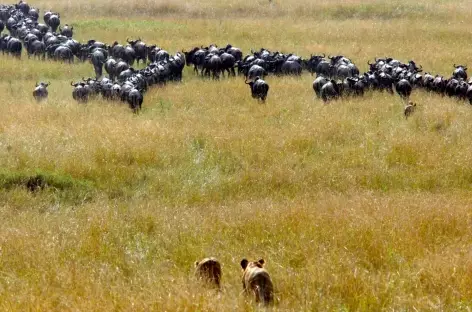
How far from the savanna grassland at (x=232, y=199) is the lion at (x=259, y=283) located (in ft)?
0.51

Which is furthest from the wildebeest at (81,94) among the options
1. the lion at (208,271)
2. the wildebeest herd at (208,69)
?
the lion at (208,271)

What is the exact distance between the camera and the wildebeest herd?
1944 cm

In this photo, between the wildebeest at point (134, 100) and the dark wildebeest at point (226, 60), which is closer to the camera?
the wildebeest at point (134, 100)

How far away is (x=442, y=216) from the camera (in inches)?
383

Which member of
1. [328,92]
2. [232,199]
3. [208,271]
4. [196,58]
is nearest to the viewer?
[208,271]

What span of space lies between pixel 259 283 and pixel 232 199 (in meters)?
5.14

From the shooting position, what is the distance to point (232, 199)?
38.8ft

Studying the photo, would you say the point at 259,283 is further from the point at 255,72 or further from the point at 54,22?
the point at 54,22

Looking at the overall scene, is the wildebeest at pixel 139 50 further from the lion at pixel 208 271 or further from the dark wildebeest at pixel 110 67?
the lion at pixel 208 271

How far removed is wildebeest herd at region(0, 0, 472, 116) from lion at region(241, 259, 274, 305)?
12098 millimetres

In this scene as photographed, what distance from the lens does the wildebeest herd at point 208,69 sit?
19438 millimetres

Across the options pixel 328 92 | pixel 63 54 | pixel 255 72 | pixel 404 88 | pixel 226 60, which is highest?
pixel 404 88

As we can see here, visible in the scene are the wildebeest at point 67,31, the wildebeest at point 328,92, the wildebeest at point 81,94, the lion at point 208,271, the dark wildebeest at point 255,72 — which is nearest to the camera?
the lion at point 208,271

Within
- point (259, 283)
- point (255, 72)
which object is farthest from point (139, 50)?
point (259, 283)
